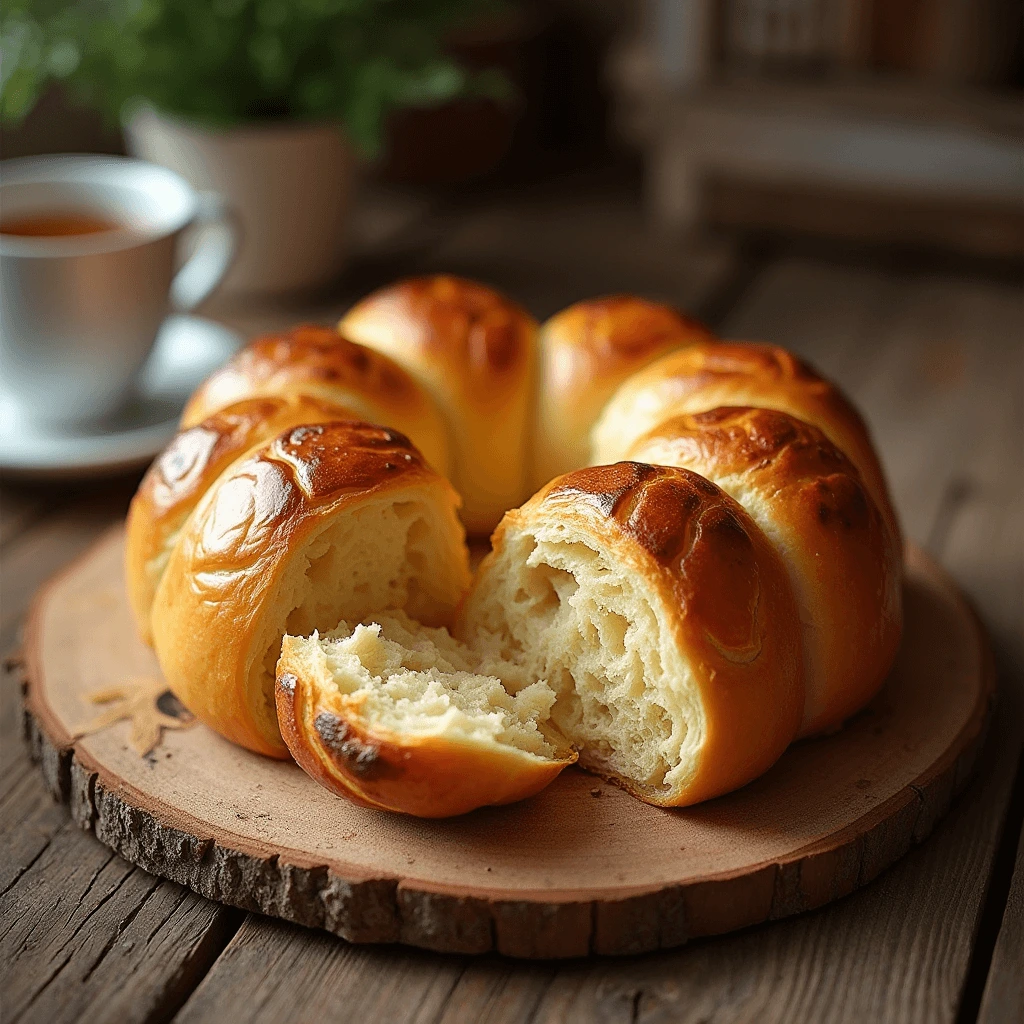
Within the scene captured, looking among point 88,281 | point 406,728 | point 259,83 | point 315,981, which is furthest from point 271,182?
point 315,981

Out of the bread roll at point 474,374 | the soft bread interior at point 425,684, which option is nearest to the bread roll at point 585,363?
the bread roll at point 474,374

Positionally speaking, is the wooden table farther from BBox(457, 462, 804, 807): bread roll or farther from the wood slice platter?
BBox(457, 462, 804, 807): bread roll

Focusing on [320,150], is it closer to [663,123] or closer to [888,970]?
[663,123]

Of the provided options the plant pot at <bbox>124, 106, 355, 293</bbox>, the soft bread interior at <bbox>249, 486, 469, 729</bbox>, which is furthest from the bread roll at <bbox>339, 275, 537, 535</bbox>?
the plant pot at <bbox>124, 106, 355, 293</bbox>

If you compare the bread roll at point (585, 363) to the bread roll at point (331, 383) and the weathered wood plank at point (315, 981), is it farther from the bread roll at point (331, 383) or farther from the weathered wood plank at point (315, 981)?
the weathered wood plank at point (315, 981)

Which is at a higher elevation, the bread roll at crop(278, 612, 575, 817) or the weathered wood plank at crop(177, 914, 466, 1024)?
the bread roll at crop(278, 612, 575, 817)

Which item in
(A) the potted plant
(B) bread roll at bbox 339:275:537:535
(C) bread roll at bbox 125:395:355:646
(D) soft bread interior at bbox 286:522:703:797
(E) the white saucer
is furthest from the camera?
(A) the potted plant

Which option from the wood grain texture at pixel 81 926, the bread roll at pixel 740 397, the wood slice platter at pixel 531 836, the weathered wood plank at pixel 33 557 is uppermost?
the bread roll at pixel 740 397
